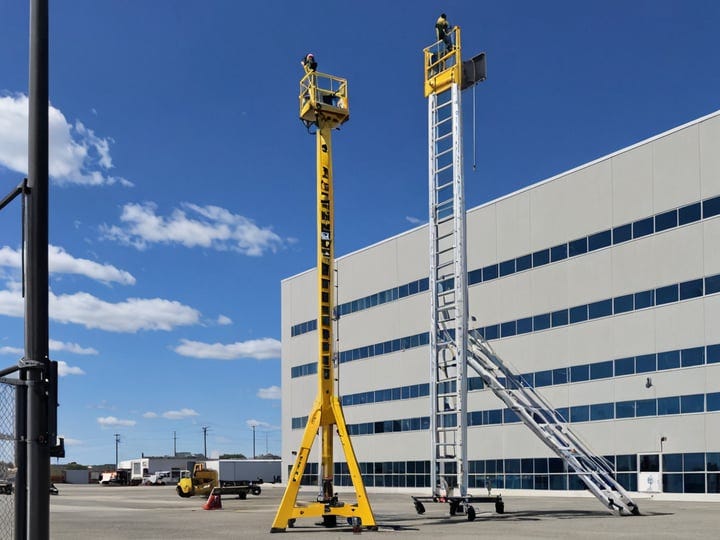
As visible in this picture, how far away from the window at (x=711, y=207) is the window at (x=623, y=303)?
543 centimetres

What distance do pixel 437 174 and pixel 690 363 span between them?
1635cm

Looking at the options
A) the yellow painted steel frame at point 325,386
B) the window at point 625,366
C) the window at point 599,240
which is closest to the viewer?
the yellow painted steel frame at point 325,386

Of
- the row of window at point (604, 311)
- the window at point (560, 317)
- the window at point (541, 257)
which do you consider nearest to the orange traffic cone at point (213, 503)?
the row of window at point (604, 311)

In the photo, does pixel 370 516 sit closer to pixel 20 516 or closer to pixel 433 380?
pixel 433 380

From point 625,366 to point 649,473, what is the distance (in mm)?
4998

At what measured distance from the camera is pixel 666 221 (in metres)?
40.2

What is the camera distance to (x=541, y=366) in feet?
152

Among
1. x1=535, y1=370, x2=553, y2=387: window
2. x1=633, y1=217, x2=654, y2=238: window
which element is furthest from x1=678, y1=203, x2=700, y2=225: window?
x1=535, y1=370, x2=553, y2=387: window

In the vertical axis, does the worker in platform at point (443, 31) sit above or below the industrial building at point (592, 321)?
above

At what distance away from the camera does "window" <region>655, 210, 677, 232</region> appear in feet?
131

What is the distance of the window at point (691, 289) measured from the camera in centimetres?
3847

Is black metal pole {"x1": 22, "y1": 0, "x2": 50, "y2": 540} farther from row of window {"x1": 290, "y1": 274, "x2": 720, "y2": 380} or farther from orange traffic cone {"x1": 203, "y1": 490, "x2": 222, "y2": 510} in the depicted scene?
row of window {"x1": 290, "y1": 274, "x2": 720, "y2": 380}

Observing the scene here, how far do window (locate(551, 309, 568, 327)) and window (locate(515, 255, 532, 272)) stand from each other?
3222mm

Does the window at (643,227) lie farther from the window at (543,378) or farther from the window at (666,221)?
the window at (543,378)
